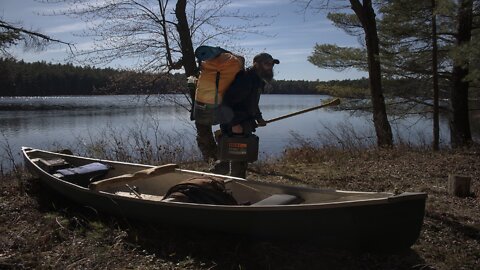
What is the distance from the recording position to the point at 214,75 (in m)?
5.08

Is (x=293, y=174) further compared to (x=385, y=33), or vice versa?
(x=385, y=33)

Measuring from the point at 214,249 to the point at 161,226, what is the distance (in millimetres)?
748

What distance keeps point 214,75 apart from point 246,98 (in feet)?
1.46

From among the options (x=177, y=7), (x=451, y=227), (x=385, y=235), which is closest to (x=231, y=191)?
(x=385, y=235)

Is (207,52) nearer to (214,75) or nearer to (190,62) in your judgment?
(214,75)

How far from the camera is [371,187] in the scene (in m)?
6.61

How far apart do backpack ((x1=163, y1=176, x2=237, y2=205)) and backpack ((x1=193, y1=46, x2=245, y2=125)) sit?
79 centimetres

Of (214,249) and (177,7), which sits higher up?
(177,7)

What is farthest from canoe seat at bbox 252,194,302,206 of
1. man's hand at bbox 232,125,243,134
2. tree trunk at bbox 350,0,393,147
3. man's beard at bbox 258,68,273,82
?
tree trunk at bbox 350,0,393,147

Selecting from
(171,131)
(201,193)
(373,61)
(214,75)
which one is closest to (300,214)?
(201,193)

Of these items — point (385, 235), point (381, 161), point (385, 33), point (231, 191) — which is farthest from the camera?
point (385, 33)

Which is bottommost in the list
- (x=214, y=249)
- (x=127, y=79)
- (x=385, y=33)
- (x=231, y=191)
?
(x=214, y=249)

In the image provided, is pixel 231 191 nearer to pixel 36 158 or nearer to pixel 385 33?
pixel 36 158

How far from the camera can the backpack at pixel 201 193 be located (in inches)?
178
